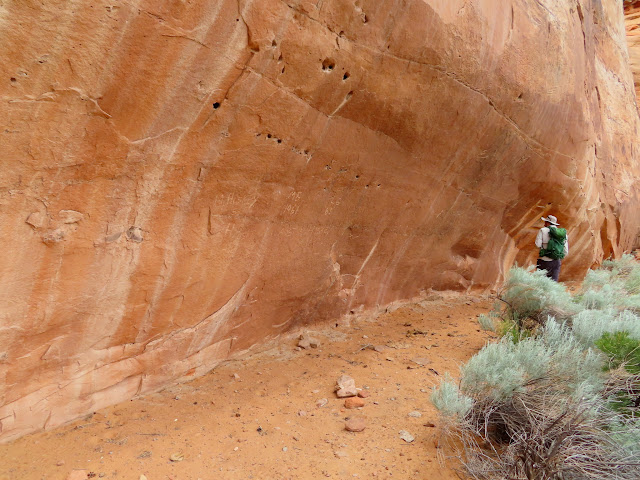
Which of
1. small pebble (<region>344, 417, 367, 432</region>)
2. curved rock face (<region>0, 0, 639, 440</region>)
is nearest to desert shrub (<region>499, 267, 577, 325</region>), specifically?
curved rock face (<region>0, 0, 639, 440</region>)

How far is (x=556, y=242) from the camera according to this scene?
21.0 ft

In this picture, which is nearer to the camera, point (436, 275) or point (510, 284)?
point (510, 284)

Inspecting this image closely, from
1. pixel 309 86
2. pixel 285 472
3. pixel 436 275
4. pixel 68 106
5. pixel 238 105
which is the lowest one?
pixel 285 472

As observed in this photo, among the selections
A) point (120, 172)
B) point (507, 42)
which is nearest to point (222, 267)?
point (120, 172)

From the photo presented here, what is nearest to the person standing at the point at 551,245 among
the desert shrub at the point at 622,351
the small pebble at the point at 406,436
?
the desert shrub at the point at 622,351

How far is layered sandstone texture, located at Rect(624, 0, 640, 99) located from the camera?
15.2 meters

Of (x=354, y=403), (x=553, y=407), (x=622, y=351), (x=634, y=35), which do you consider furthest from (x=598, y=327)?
(x=634, y=35)

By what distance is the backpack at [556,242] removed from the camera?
6355mm

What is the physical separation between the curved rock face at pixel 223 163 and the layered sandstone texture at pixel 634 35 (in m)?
12.8

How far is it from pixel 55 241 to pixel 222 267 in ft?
3.91

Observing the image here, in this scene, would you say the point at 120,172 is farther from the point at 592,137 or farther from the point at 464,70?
the point at 592,137

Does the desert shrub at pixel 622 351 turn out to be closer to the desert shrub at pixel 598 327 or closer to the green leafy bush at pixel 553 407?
the green leafy bush at pixel 553 407

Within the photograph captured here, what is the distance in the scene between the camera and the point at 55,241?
2.57 metres

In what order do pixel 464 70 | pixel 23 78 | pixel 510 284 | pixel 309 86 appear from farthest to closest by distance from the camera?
pixel 510 284 < pixel 464 70 < pixel 309 86 < pixel 23 78
